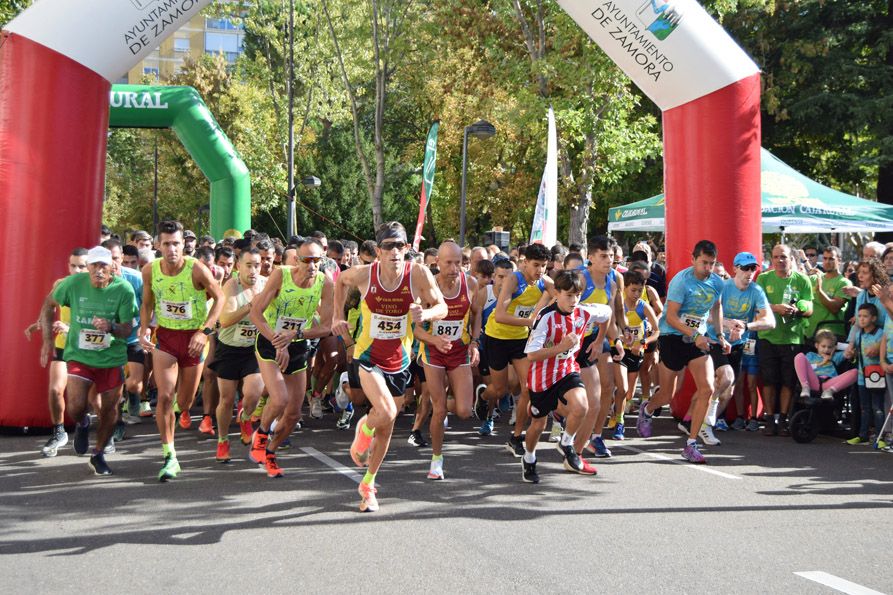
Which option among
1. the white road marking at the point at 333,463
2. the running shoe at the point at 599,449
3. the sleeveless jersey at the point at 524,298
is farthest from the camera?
the sleeveless jersey at the point at 524,298

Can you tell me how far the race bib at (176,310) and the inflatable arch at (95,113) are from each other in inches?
95.8

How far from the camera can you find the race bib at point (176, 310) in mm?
8336

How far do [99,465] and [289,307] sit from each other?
1.96m

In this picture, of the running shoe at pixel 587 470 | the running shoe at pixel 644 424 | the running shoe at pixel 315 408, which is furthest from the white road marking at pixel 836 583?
the running shoe at pixel 315 408

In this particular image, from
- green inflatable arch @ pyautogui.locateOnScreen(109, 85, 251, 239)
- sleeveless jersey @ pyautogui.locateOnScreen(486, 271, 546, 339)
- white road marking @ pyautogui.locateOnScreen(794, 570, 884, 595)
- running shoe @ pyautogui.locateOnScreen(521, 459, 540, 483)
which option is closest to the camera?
white road marking @ pyautogui.locateOnScreen(794, 570, 884, 595)

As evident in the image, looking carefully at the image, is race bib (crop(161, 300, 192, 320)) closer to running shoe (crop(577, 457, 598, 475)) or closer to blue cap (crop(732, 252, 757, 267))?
running shoe (crop(577, 457, 598, 475))

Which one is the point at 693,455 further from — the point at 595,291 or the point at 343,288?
the point at 343,288

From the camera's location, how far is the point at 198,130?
65.6 ft

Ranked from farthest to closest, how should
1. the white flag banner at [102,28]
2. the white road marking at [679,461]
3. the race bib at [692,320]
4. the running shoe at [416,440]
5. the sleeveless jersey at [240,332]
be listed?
the white flag banner at [102,28]
the running shoe at [416,440]
the race bib at [692,320]
the sleeveless jersey at [240,332]
the white road marking at [679,461]

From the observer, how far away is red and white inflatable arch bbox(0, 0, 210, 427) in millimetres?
10094

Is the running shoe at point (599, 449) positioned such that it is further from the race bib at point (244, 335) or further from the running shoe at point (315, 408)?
the running shoe at point (315, 408)

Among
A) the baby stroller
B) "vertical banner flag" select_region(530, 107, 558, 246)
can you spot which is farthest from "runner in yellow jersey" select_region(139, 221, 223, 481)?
"vertical banner flag" select_region(530, 107, 558, 246)

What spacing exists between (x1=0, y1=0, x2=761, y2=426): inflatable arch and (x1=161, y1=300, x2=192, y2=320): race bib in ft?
7.99

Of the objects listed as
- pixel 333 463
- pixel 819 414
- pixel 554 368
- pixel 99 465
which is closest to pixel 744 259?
pixel 819 414
